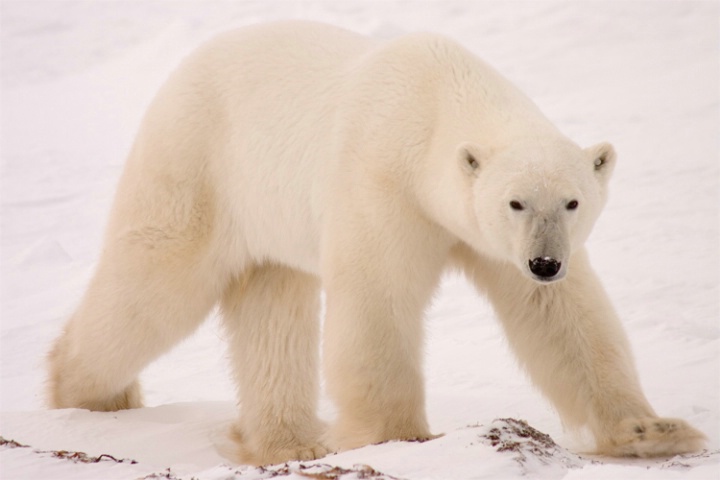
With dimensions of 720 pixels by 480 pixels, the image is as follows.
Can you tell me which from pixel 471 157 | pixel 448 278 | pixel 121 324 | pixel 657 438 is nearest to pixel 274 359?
pixel 121 324

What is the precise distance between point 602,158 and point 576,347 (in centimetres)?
77

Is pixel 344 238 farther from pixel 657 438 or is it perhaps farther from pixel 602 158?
pixel 657 438

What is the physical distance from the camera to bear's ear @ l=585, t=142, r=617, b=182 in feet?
12.7

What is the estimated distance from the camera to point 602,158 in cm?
390

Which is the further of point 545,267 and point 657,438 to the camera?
point 657,438

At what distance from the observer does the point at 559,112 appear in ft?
37.9

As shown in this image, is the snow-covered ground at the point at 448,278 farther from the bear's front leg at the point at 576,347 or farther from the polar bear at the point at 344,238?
the polar bear at the point at 344,238

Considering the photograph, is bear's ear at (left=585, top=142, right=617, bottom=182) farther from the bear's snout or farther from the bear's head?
the bear's snout

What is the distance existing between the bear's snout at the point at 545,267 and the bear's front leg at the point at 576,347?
0.59 m

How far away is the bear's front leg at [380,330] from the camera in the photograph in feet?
13.2

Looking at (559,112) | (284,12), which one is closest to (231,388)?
(559,112)

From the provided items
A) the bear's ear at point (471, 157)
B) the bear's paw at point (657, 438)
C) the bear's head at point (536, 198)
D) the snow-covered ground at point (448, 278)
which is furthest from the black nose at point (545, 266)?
the bear's paw at point (657, 438)

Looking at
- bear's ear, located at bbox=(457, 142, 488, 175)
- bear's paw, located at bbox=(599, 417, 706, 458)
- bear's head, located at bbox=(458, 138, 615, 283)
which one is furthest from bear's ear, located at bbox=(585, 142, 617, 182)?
bear's paw, located at bbox=(599, 417, 706, 458)

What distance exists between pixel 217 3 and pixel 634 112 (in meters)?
7.24
